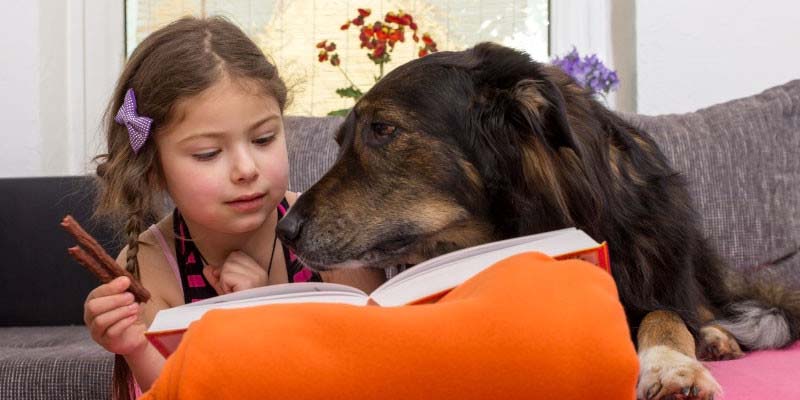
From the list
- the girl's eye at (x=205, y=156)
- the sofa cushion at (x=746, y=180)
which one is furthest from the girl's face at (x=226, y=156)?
the sofa cushion at (x=746, y=180)

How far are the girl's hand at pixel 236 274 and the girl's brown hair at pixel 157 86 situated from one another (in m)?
0.16

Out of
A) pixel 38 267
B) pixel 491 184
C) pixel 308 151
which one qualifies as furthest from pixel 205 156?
pixel 38 267

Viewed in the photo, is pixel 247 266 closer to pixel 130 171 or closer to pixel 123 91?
pixel 130 171

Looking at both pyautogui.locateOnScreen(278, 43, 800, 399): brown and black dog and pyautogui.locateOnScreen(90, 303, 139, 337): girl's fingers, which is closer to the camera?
pyautogui.locateOnScreen(90, 303, 139, 337): girl's fingers

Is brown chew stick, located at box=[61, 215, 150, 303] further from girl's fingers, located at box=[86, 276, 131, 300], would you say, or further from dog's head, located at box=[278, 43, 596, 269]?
dog's head, located at box=[278, 43, 596, 269]

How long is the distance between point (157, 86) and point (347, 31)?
7.93ft

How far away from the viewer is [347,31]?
396cm

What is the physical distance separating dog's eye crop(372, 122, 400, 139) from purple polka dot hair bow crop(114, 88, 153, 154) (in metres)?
0.43

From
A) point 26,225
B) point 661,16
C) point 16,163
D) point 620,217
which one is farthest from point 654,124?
point 16,163

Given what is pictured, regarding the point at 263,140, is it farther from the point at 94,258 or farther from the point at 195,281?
the point at 94,258

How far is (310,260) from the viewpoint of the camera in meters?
1.53

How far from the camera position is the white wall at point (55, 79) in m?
3.54

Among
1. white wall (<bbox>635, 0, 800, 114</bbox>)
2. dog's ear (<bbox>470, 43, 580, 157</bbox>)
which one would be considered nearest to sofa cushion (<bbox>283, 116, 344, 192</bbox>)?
dog's ear (<bbox>470, 43, 580, 157</bbox>)

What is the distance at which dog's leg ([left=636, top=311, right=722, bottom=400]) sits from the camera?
3.99 ft
